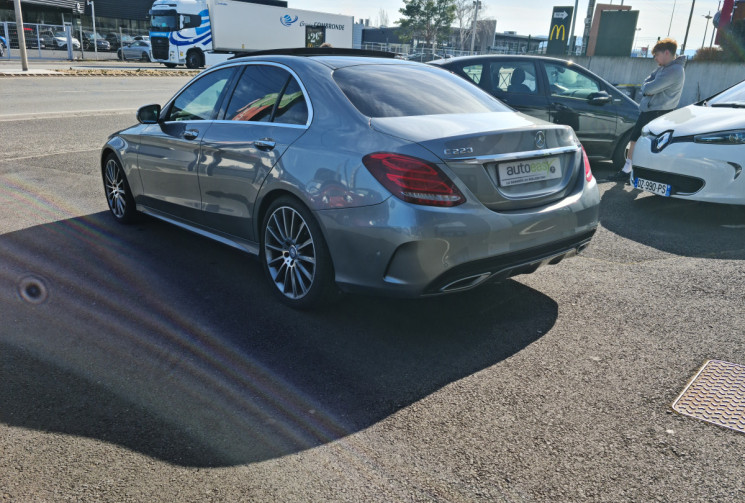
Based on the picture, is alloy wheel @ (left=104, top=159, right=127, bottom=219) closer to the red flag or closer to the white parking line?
the white parking line

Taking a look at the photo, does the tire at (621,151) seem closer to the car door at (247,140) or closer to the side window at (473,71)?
the side window at (473,71)

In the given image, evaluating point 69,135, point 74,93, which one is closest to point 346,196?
point 69,135

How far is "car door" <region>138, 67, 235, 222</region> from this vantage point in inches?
188

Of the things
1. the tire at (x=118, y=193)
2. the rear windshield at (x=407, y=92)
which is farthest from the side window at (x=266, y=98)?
the tire at (x=118, y=193)

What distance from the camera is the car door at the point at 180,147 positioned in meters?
4.78

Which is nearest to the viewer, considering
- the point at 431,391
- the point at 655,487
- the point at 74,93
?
the point at 655,487

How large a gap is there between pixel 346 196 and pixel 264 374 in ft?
3.42

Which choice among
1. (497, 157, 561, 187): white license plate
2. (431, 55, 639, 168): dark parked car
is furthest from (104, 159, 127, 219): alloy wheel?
(431, 55, 639, 168): dark parked car

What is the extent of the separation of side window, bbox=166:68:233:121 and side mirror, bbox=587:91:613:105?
5577 millimetres

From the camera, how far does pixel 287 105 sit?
4125 mm

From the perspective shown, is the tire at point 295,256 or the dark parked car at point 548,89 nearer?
the tire at point 295,256

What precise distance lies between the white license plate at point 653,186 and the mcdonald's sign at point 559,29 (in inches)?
908

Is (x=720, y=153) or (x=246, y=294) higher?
(x=720, y=153)

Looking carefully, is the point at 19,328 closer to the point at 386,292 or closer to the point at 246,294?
the point at 246,294
